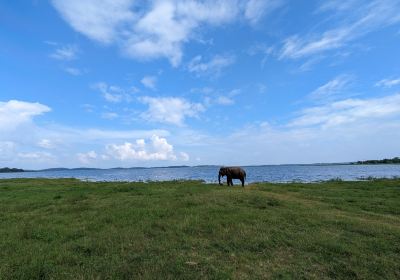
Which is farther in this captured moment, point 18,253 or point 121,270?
point 18,253

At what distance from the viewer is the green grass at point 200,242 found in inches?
313

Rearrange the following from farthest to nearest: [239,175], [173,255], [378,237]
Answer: [239,175]
[378,237]
[173,255]

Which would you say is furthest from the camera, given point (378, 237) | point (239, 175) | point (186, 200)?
point (239, 175)

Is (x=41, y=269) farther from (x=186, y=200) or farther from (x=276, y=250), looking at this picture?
(x=186, y=200)

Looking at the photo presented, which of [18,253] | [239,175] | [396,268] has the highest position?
[239,175]

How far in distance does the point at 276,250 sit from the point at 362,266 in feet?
7.53

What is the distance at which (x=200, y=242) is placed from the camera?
397 inches

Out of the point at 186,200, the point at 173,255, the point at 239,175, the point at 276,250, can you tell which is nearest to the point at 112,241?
the point at 173,255

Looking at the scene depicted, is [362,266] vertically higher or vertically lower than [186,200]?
lower

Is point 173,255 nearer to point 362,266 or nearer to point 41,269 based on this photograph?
point 41,269

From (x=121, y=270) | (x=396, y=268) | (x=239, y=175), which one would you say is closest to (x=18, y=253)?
(x=121, y=270)

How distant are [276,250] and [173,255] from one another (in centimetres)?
309

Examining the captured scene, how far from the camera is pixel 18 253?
9148 mm

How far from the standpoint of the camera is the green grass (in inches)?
313
